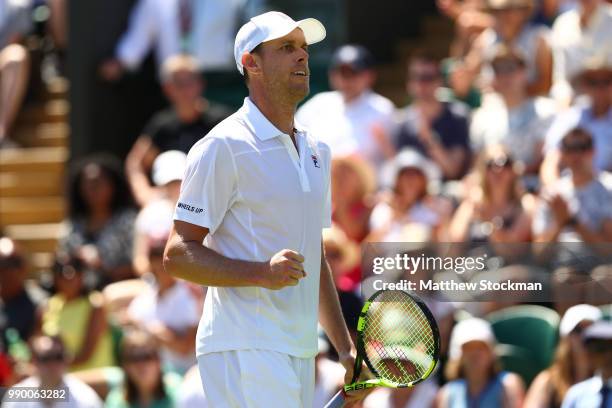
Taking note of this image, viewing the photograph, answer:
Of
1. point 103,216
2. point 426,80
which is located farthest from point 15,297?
point 426,80

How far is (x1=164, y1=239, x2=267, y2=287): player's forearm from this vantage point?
437 centimetres

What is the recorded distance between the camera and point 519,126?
895 cm

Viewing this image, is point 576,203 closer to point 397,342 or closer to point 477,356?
point 477,356

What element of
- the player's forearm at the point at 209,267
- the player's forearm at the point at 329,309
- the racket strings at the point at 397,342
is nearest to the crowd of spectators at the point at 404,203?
the player's forearm at the point at 329,309

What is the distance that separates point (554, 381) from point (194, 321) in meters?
2.45

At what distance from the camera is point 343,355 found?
15.7ft

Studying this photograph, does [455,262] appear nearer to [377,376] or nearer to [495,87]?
[377,376]

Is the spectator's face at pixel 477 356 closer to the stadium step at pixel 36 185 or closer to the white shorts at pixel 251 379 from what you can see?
the white shorts at pixel 251 379

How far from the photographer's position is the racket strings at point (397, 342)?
464cm

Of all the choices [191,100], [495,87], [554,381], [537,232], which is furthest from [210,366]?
[191,100]

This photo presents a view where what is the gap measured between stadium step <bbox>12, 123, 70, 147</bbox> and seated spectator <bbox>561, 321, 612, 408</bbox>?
608cm

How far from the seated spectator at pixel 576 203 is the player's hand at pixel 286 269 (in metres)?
3.87

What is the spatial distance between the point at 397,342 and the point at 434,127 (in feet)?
15.8

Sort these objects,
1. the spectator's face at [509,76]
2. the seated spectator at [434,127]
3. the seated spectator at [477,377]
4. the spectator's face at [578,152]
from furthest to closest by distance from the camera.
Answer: the seated spectator at [434,127]
the spectator's face at [509,76]
the spectator's face at [578,152]
the seated spectator at [477,377]
